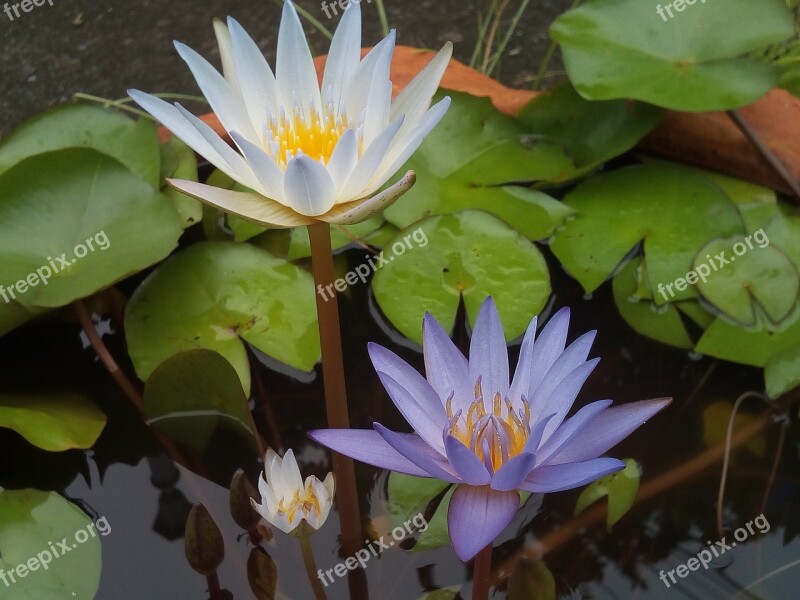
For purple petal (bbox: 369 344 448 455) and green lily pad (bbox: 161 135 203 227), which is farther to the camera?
green lily pad (bbox: 161 135 203 227)

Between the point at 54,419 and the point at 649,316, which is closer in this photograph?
the point at 54,419

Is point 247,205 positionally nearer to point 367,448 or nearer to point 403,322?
point 367,448

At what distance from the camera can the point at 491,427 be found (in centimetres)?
66

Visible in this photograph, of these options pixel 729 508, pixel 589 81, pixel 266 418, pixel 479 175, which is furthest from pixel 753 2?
pixel 266 418

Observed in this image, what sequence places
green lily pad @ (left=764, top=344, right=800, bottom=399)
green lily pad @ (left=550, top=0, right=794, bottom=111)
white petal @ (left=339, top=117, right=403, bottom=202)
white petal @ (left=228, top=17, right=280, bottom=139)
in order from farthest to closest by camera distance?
1. green lily pad @ (left=550, top=0, right=794, bottom=111)
2. green lily pad @ (left=764, top=344, right=800, bottom=399)
3. white petal @ (left=228, top=17, right=280, bottom=139)
4. white petal @ (left=339, top=117, right=403, bottom=202)

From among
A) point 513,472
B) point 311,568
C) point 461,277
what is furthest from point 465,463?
point 461,277

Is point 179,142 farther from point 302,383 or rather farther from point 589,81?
point 589,81

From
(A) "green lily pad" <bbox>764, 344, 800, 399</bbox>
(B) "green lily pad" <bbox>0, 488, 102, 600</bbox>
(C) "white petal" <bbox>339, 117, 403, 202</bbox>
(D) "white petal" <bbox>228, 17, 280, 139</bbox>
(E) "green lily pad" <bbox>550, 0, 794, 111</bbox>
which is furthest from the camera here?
(E) "green lily pad" <bbox>550, 0, 794, 111</bbox>

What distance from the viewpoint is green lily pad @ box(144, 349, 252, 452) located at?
0.98 meters

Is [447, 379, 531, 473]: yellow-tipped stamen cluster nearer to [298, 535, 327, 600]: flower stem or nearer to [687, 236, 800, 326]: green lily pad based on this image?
[298, 535, 327, 600]: flower stem

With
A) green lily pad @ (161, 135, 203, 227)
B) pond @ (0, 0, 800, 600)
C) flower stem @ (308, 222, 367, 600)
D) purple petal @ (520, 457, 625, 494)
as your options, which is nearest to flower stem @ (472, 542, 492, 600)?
pond @ (0, 0, 800, 600)

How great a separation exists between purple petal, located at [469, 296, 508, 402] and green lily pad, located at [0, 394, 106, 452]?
24.0 inches

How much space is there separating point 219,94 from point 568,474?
53 centimetres

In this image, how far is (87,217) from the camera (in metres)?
1.14
